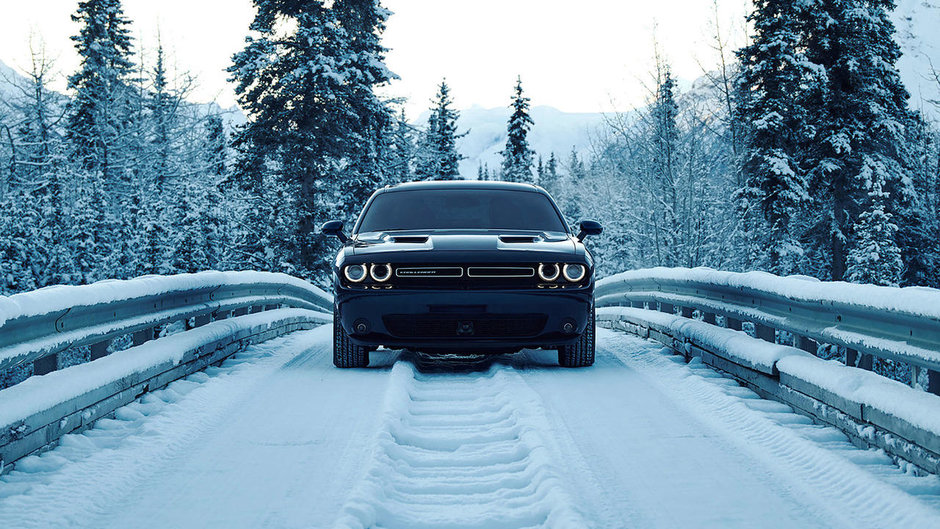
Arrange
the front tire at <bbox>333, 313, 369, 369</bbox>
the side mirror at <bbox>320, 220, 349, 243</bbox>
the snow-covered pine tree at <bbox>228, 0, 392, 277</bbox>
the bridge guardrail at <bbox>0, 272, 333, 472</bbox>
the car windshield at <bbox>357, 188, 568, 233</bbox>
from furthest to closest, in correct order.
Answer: the snow-covered pine tree at <bbox>228, 0, 392, 277</bbox> → the car windshield at <bbox>357, 188, 568, 233</bbox> → the side mirror at <bbox>320, 220, 349, 243</bbox> → the front tire at <bbox>333, 313, 369, 369</bbox> → the bridge guardrail at <bbox>0, 272, 333, 472</bbox>

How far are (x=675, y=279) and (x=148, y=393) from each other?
521 centimetres

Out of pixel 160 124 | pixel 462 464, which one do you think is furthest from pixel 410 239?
pixel 160 124

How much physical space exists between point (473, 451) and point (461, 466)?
0.23m

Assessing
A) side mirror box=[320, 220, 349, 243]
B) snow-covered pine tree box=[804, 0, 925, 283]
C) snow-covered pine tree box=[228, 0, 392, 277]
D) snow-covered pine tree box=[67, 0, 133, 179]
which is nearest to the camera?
side mirror box=[320, 220, 349, 243]

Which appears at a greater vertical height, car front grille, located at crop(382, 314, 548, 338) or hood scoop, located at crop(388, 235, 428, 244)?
hood scoop, located at crop(388, 235, 428, 244)

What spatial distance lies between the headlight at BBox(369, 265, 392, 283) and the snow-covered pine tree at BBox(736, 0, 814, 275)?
2218 cm

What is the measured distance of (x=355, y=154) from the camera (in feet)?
86.7

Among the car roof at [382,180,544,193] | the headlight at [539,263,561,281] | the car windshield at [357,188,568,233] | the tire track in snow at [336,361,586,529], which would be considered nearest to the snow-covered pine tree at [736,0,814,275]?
the car roof at [382,180,544,193]

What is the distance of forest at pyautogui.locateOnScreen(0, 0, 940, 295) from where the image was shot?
994 inches

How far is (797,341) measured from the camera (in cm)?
574

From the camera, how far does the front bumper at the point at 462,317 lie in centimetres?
614

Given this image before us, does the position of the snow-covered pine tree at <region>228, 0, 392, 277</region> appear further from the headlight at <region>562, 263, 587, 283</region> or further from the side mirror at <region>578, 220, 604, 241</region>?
the headlight at <region>562, 263, 587, 283</region>

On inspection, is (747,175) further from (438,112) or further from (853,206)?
(438,112)

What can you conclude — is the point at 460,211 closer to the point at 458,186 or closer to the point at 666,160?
the point at 458,186
